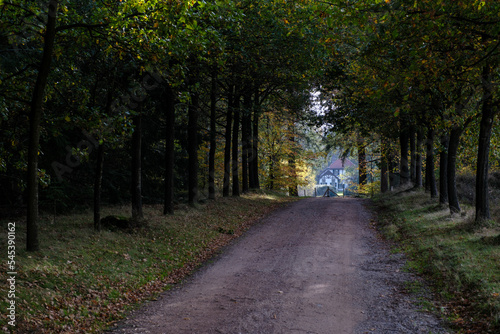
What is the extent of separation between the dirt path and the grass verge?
0.53 meters

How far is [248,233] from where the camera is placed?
14.9 metres

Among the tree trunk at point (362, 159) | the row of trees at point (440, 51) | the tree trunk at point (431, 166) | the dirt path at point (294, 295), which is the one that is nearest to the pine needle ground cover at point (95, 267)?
the dirt path at point (294, 295)

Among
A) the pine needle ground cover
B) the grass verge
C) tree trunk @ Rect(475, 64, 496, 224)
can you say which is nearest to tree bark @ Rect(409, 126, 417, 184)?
the grass verge

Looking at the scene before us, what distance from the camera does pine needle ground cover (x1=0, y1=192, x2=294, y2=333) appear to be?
611cm

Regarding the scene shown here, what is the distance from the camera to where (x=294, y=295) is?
25.1 feet

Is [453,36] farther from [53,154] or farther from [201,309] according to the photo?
[53,154]

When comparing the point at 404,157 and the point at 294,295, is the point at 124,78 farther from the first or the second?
the point at 404,157

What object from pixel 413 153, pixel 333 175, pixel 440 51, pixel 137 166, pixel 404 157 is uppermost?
pixel 440 51

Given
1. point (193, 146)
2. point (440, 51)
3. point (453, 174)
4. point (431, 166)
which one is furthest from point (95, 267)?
point (431, 166)

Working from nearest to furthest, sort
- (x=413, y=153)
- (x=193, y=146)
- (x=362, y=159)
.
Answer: (x=193, y=146) < (x=413, y=153) < (x=362, y=159)

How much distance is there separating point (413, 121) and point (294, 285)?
12.7m

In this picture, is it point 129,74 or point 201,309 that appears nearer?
point 201,309

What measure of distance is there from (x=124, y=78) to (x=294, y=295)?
332 inches

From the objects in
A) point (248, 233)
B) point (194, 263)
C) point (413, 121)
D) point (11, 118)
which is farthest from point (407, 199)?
point (11, 118)
